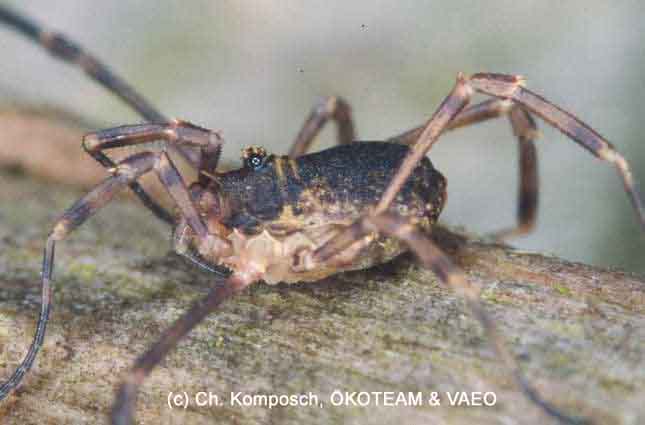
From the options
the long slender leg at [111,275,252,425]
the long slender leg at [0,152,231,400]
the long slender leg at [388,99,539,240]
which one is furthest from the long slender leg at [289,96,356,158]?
the long slender leg at [111,275,252,425]

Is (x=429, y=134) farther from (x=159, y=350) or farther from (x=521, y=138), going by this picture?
(x=159, y=350)

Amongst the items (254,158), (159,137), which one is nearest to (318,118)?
(254,158)

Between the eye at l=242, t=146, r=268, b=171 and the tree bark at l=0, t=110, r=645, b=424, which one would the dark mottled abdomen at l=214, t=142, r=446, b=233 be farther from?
the tree bark at l=0, t=110, r=645, b=424

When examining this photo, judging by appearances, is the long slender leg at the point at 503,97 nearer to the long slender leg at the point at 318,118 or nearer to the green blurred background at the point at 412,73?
the long slender leg at the point at 318,118

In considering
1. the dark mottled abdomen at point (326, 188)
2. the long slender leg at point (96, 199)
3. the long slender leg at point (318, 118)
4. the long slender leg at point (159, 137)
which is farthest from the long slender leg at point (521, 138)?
the long slender leg at point (96, 199)

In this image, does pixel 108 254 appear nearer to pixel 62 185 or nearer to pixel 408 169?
pixel 62 185

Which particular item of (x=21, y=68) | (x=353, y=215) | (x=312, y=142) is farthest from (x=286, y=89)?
(x=353, y=215)

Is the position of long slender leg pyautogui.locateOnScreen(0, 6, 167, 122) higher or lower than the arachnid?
higher
